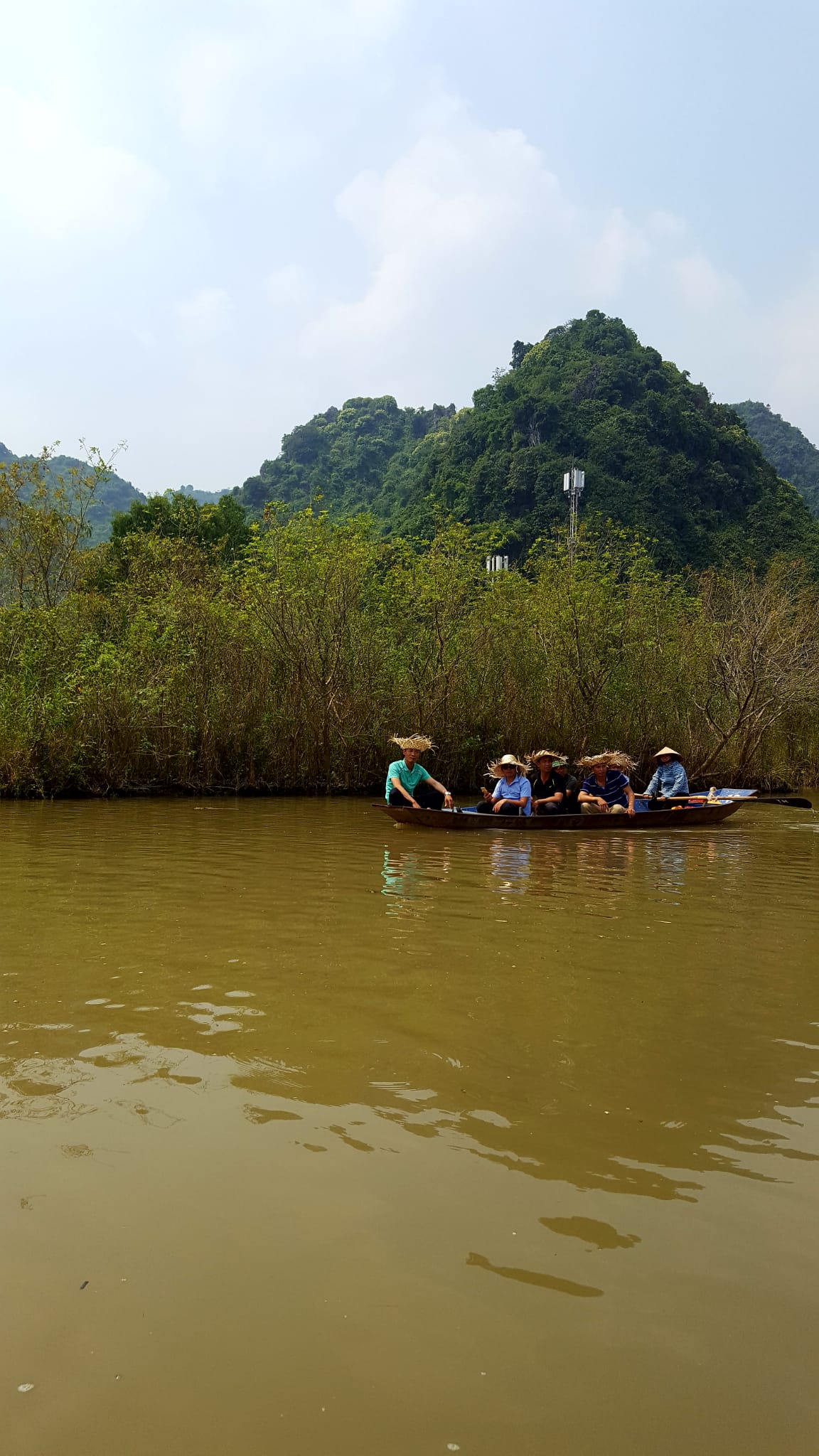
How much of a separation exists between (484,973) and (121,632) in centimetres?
1331

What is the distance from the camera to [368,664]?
17344mm

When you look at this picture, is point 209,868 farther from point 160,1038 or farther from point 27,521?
point 27,521

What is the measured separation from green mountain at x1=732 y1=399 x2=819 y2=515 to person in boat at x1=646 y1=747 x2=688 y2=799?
5888 centimetres

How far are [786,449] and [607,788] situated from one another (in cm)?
7440

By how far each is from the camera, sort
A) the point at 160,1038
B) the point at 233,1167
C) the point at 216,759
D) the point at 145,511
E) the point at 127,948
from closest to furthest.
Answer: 1. the point at 233,1167
2. the point at 160,1038
3. the point at 127,948
4. the point at 216,759
5. the point at 145,511

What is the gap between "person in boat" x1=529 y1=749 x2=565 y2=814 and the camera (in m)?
12.1

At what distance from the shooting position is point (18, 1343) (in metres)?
2.02

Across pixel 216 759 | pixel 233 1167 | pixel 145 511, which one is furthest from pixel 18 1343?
pixel 145 511

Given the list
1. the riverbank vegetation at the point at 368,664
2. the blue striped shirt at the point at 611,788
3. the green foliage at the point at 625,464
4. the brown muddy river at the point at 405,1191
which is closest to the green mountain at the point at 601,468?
the green foliage at the point at 625,464

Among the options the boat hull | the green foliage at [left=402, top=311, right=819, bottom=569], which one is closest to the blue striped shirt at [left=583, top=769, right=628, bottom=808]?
the boat hull

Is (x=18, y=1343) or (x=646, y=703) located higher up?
(x=646, y=703)

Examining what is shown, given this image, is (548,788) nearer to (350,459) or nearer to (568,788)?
(568,788)

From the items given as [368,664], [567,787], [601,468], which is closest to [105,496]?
[601,468]

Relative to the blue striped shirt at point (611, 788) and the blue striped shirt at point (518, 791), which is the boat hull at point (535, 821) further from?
the blue striped shirt at point (611, 788)
